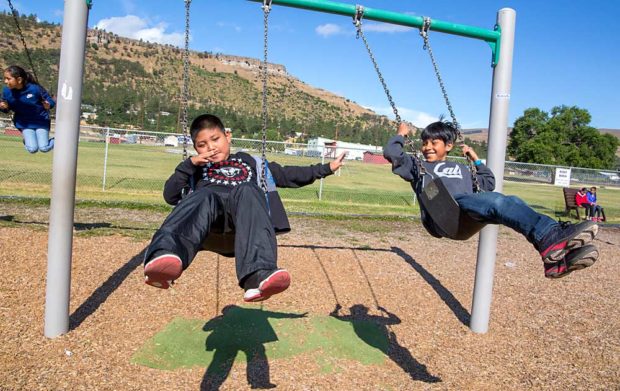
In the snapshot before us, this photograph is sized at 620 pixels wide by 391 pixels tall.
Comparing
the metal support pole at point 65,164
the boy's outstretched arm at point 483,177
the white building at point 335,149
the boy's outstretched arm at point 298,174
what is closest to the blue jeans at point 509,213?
the boy's outstretched arm at point 483,177

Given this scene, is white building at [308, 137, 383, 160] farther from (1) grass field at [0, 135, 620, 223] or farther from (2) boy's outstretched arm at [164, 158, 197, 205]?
(2) boy's outstretched arm at [164, 158, 197, 205]

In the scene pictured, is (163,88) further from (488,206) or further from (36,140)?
(488,206)

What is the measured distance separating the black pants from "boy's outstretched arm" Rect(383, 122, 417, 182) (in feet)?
4.33

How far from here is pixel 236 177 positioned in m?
3.53

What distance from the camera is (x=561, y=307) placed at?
Answer: 653 cm

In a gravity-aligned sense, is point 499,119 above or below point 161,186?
above

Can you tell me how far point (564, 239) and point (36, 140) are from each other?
6.38 metres

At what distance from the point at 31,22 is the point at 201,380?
11421cm

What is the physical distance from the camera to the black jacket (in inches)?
129

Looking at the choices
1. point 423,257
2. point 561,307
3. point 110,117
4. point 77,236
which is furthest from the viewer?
point 110,117

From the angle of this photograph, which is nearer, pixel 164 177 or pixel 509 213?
pixel 509 213

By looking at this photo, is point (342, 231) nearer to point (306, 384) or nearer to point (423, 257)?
point (423, 257)

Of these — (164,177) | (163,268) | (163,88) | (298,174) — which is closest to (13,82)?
(298,174)

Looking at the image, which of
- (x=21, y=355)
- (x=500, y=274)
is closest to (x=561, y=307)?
(x=500, y=274)
